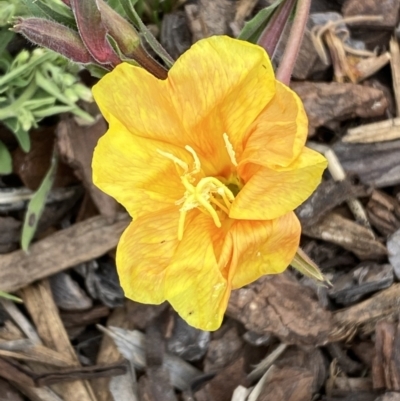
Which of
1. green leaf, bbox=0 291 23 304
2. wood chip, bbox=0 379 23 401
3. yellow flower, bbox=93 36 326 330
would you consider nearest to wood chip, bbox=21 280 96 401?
green leaf, bbox=0 291 23 304

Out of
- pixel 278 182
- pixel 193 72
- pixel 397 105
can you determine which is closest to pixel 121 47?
pixel 193 72

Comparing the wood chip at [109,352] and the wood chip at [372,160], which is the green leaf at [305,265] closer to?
the wood chip at [372,160]

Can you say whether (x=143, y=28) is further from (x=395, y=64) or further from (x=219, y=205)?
(x=395, y=64)

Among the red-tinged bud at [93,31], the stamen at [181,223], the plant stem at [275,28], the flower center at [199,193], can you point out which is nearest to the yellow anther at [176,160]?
the flower center at [199,193]

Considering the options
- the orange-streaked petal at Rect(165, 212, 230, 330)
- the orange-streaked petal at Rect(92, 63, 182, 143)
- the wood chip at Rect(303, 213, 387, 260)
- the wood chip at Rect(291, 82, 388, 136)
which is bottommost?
the wood chip at Rect(303, 213, 387, 260)

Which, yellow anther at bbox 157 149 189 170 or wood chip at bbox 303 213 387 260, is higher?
yellow anther at bbox 157 149 189 170

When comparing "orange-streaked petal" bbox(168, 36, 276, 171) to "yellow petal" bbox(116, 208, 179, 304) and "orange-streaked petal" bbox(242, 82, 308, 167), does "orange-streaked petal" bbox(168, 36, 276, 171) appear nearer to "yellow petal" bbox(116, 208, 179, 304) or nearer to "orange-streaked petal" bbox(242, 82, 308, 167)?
"orange-streaked petal" bbox(242, 82, 308, 167)

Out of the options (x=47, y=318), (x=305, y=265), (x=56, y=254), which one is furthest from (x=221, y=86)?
(x=47, y=318)

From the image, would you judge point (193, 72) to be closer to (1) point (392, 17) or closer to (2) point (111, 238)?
(2) point (111, 238)
